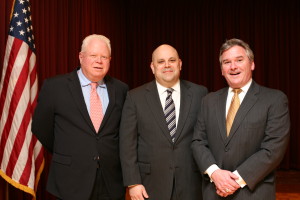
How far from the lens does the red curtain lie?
19.7 feet

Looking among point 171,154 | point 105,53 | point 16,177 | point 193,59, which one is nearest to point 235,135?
point 171,154

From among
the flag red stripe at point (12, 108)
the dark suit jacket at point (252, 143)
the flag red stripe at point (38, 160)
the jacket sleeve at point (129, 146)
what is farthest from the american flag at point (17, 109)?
the dark suit jacket at point (252, 143)

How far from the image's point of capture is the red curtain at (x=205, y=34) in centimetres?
600

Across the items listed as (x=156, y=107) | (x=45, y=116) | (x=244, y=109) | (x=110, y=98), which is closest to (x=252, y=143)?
(x=244, y=109)

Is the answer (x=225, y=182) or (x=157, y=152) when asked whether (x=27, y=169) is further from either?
(x=225, y=182)

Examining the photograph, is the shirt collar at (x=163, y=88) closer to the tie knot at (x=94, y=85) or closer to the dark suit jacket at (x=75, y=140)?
the dark suit jacket at (x=75, y=140)

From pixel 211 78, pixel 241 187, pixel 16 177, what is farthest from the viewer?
pixel 211 78

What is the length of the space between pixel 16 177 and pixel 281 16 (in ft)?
16.9

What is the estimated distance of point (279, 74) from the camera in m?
6.11

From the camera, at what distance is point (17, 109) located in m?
2.66

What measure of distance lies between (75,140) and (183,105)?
29.9 inches

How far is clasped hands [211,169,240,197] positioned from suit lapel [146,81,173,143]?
1.42 ft

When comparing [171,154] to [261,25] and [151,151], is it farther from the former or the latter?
[261,25]

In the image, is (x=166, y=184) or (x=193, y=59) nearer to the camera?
(x=166, y=184)
